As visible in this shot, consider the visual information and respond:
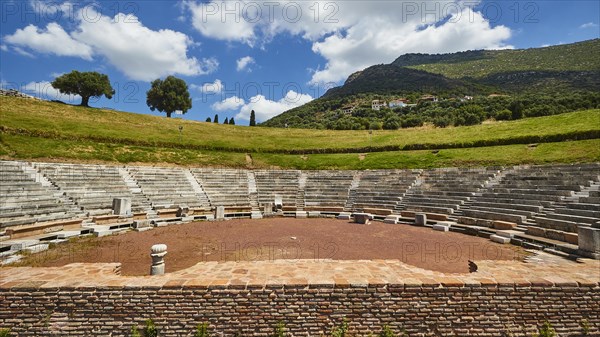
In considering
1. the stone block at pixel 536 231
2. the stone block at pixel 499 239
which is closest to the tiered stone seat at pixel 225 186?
the stone block at pixel 499 239

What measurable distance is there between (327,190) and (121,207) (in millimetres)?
18847

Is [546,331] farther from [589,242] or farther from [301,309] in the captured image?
[589,242]

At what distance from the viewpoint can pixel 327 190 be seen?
28.5m

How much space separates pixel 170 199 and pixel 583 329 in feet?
83.7

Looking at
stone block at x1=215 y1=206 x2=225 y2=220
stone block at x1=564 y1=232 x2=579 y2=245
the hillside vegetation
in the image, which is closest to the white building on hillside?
the hillside vegetation

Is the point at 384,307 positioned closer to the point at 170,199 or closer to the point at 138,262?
the point at 138,262

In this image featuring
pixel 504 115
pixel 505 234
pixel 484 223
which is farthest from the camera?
pixel 504 115

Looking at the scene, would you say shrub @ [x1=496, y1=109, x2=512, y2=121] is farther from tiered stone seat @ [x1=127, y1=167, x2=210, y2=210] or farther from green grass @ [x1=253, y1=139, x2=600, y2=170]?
tiered stone seat @ [x1=127, y1=167, x2=210, y2=210]

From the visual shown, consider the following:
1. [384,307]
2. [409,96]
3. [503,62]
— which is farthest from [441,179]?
[503,62]

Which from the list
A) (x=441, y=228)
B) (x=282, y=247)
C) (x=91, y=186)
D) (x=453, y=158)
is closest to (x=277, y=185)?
(x=91, y=186)

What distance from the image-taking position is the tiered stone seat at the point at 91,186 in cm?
1944

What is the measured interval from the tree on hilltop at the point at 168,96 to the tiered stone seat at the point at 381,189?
199 ft

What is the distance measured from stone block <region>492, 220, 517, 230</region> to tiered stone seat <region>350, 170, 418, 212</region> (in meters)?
8.29

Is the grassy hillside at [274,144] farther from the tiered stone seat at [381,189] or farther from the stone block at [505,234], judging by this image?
the stone block at [505,234]
